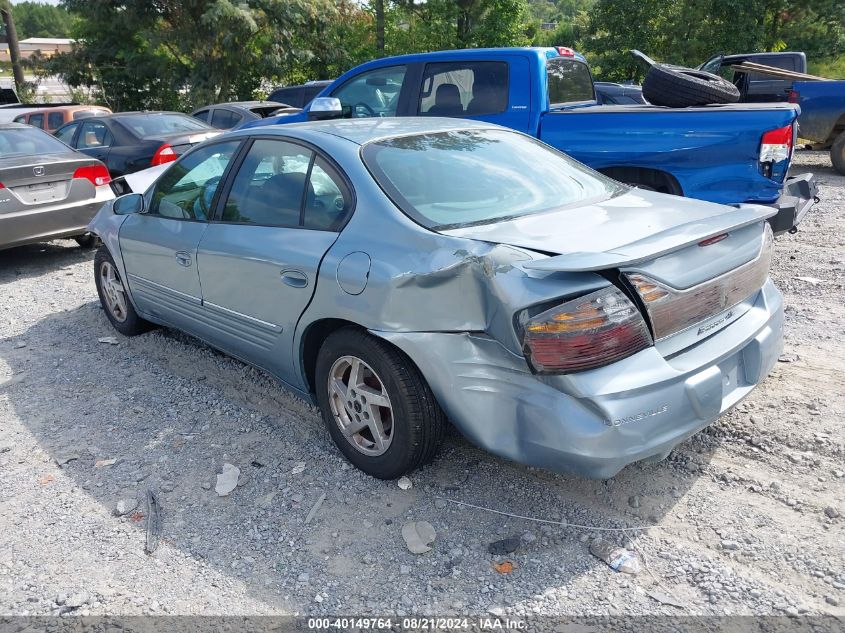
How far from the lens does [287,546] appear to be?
9.16 feet

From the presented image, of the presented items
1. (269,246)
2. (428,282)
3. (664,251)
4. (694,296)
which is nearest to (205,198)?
(269,246)

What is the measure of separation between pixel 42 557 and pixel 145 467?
2.25ft

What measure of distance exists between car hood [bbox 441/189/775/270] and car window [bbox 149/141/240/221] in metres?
1.82

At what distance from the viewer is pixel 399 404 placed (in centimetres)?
287

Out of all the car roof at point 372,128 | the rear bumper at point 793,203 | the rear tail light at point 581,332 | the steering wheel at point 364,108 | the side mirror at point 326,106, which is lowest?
the rear bumper at point 793,203

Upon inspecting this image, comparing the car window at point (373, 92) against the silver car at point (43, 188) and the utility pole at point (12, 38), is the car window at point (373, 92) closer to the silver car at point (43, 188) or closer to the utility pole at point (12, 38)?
the silver car at point (43, 188)

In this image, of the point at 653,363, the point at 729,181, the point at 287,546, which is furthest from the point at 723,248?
the point at 729,181

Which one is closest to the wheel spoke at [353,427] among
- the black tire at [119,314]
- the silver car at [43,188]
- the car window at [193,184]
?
the car window at [193,184]

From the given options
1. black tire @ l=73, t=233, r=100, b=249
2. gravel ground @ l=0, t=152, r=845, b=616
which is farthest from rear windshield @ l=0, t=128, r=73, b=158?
gravel ground @ l=0, t=152, r=845, b=616

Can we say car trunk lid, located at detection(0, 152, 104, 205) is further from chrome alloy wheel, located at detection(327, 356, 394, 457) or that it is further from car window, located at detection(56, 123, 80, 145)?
chrome alloy wheel, located at detection(327, 356, 394, 457)

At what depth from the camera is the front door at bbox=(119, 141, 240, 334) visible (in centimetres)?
403

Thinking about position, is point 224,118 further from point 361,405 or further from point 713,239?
point 713,239

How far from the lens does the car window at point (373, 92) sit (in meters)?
6.88

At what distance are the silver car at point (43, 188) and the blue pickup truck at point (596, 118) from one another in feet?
7.61
